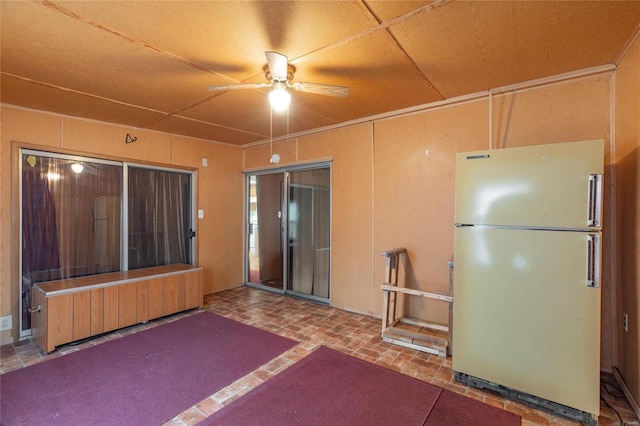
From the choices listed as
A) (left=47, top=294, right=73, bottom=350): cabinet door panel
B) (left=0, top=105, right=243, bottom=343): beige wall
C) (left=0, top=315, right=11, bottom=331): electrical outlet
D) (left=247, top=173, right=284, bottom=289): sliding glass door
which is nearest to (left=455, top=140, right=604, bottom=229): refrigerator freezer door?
(left=247, top=173, right=284, bottom=289): sliding glass door

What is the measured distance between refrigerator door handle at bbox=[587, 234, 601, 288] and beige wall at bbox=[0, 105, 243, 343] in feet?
16.3

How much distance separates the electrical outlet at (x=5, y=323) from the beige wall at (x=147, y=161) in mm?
43

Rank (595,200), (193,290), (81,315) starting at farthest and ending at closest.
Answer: (193,290)
(81,315)
(595,200)

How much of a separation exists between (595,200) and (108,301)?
4.76 metres

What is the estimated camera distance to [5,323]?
10.7 ft

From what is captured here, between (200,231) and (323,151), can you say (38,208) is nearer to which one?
(200,231)

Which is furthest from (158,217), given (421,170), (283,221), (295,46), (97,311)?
(421,170)

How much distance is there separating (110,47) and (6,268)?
292 cm

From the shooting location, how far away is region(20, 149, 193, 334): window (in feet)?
11.4

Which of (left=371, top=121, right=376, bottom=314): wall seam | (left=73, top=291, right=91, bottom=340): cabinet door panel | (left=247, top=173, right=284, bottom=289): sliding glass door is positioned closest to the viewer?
(left=73, top=291, right=91, bottom=340): cabinet door panel

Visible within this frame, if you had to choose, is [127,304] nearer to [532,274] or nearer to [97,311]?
[97,311]

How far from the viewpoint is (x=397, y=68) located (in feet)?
8.41

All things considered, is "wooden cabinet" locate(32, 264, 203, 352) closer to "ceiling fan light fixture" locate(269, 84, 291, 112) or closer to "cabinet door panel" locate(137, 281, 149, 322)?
"cabinet door panel" locate(137, 281, 149, 322)

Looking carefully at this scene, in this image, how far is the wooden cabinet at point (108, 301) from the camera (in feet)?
10.1
